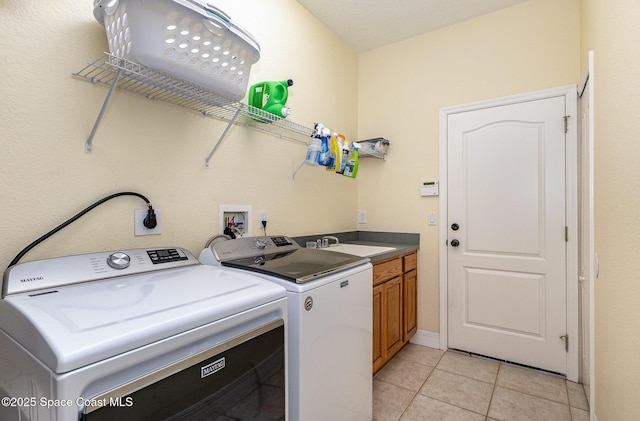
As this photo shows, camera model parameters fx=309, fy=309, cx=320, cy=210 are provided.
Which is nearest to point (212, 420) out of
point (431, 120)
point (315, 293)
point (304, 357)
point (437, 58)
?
point (304, 357)

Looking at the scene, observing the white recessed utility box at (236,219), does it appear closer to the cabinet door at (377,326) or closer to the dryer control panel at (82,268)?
the dryer control panel at (82,268)

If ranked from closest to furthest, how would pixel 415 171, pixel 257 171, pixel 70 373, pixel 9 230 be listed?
pixel 70 373 → pixel 9 230 → pixel 257 171 → pixel 415 171

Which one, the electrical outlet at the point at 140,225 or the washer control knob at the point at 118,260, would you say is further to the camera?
the electrical outlet at the point at 140,225

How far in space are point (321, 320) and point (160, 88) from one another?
116 centimetres

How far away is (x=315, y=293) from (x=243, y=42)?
3.48ft

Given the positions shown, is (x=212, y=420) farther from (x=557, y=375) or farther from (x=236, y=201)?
(x=557, y=375)

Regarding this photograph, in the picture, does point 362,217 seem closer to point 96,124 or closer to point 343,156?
point 343,156

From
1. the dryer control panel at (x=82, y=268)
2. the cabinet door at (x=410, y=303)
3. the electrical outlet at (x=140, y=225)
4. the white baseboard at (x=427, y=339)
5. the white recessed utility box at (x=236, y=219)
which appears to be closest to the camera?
the dryer control panel at (x=82, y=268)

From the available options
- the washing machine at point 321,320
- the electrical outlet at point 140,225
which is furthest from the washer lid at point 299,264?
the electrical outlet at point 140,225

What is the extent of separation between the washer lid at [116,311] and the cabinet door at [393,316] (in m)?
1.25

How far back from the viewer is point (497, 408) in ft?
6.02

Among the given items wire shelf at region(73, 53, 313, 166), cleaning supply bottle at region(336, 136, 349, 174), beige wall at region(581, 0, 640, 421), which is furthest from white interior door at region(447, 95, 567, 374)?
wire shelf at region(73, 53, 313, 166)

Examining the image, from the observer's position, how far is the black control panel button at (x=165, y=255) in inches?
49.6

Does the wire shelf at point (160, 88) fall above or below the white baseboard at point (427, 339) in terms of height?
above
